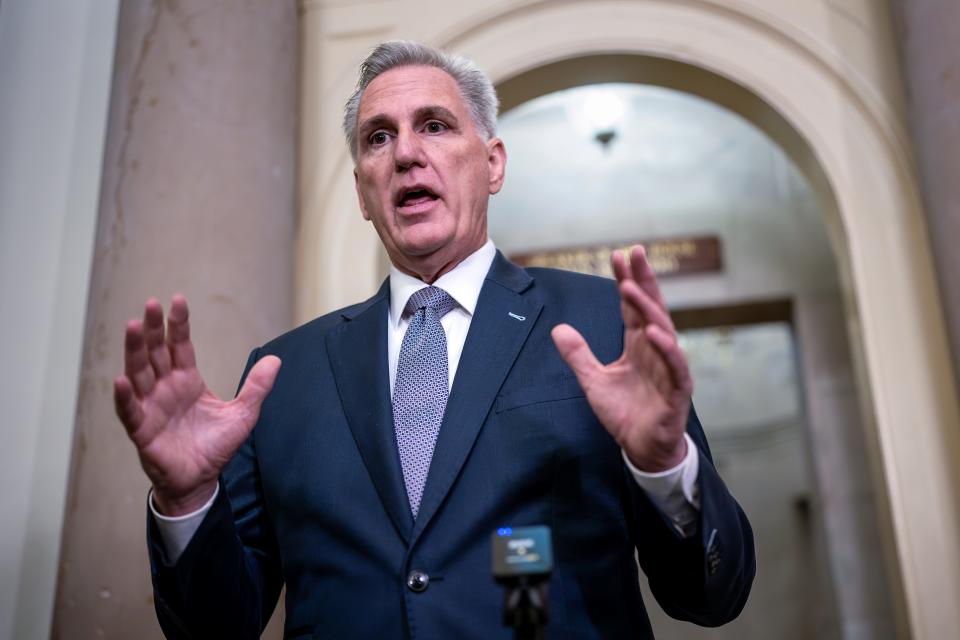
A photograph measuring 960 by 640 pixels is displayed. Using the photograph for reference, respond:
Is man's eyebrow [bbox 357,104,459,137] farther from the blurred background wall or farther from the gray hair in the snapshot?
the blurred background wall

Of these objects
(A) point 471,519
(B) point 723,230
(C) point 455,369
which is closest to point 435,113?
(C) point 455,369

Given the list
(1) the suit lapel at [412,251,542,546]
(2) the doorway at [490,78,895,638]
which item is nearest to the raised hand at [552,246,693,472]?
(1) the suit lapel at [412,251,542,546]

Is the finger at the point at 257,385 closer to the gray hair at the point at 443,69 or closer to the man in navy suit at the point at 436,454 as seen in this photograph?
the man in navy suit at the point at 436,454

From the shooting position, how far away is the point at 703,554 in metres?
1.27

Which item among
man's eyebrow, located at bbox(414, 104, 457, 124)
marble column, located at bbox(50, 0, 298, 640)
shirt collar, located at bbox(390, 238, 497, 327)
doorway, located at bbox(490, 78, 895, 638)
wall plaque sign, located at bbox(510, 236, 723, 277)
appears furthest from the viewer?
wall plaque sign, located at bbox(510, 236, 723, 277)

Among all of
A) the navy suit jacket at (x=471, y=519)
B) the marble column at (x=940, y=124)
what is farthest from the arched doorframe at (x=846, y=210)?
the navy suit jacket at (x=471, y=519)

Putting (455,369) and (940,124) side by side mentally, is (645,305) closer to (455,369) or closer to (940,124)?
(455,369)

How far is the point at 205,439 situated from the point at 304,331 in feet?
1.72

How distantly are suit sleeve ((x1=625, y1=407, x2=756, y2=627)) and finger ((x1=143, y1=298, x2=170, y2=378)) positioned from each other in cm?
68

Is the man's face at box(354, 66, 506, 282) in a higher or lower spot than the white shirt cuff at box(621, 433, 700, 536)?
higher

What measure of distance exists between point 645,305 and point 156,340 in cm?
67

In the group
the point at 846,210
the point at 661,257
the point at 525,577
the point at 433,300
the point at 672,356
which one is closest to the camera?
the point at 525,577

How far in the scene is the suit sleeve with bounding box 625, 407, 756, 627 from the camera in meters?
1.28

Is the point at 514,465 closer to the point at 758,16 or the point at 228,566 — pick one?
the point at 228,566
